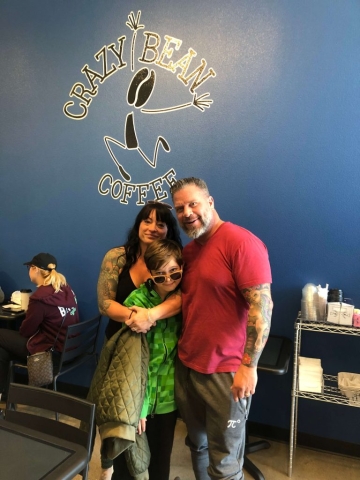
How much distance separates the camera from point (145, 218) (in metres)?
1.66

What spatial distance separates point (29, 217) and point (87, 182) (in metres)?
0.61

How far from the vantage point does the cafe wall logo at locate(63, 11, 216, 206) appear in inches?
96.3

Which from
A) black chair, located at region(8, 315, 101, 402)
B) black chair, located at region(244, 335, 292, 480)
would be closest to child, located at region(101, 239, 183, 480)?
black chair, located at region(244, 335, 292, 480)

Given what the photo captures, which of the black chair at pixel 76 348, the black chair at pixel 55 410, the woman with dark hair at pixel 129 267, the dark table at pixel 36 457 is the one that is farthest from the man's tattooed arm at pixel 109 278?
the black chair at pixel 76 348

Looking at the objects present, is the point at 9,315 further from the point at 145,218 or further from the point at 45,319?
the point at 145,218

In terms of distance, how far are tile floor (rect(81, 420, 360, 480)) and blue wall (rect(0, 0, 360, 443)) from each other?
14 centimetres

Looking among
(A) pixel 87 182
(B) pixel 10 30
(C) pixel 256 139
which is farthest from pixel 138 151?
(B) pixel 10 30

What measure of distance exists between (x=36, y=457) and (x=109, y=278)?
2.38 ft

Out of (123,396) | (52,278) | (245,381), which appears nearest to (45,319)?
(52,278)

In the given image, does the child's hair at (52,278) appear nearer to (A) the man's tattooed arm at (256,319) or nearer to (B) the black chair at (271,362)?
(B) the black chair at (271,362)

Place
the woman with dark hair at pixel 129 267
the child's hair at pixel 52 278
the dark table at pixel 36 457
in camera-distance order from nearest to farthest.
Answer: the dark table at pixel 36 457
the woman with dark hair at pixel 129 267
the child's hair at pixel 52 278

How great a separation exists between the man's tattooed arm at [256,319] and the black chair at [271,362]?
60cm

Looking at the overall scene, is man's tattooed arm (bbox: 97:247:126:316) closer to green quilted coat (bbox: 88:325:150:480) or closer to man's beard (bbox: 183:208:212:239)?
green quilted coat (bbox: 88:325:150:480)

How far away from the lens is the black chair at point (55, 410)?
131 cm
